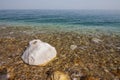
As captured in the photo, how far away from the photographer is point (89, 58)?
261 inches

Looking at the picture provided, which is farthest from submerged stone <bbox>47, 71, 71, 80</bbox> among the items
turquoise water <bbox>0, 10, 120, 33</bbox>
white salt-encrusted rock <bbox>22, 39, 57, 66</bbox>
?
turquoise water <bbox>0, 10, 120, 33</bbox>

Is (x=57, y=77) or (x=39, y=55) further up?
(x=39, y=55)

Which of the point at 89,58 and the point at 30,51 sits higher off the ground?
the point at 30,51

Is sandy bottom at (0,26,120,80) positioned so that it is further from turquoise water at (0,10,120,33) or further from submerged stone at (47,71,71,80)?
turquoise water at (0,10,120,33)

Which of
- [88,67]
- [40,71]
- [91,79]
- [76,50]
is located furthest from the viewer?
[76,50]

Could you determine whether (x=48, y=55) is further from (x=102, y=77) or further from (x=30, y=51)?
(x=102, y=77)

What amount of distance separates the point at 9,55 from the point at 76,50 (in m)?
3.26

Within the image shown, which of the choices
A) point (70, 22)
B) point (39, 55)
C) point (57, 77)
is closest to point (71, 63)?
point (39, 55)

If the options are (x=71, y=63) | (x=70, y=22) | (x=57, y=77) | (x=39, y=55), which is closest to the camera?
(x=57, y=77)

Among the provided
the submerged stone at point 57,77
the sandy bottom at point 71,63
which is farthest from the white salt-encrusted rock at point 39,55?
the submerged stone at point 57,77

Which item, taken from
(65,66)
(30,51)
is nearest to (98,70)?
(65,66)

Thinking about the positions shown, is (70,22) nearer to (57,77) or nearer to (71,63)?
(71,63)

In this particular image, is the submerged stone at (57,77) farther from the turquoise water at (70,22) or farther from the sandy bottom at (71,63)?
the turquoise water at (70,22)

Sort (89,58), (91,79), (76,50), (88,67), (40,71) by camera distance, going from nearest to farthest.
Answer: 1. (91,79)
2. (40,71)
3. (88,67)
4. (89,58)
5. (76,50)
